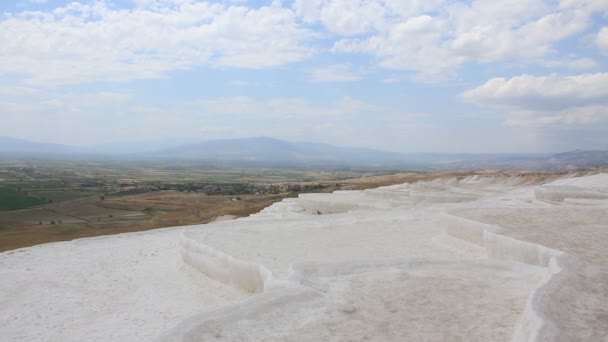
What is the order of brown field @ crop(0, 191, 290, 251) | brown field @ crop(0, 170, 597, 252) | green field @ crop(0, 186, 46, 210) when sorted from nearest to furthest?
brown field @ crop(0, 191, 290, 251) < brown field @ crop(0, 170, 597, 252) < green field @ crop(0, 186, 46, 210)

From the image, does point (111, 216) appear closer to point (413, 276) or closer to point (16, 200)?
point (16, 200)

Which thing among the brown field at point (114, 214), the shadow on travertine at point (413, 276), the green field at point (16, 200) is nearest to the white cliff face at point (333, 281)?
the shadow on travertine at point (413, 276)

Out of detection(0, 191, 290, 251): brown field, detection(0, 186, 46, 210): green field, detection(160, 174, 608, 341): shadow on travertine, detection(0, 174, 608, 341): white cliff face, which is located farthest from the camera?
detection(0, 186, 46, 210): green field

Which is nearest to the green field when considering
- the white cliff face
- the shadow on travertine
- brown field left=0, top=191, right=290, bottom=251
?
brown field left=0, top=191, right=290, bottom=251

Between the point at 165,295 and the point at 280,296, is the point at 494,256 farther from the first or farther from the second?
the point at 165,295

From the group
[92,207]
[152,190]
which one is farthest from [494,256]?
[152,190]

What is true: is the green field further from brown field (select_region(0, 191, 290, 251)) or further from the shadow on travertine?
the shadow on travertine
